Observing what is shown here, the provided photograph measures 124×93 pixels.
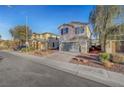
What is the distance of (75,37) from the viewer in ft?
82.3

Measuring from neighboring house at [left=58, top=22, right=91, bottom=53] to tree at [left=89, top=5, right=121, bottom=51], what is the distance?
441cm

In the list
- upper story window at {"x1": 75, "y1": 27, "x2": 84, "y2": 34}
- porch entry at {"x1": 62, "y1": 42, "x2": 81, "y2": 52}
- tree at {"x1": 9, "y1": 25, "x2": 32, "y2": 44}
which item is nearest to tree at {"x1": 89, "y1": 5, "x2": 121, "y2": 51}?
upper story window at {"x1": 75, "y1": 27, "x2": 84, "y2": 34}

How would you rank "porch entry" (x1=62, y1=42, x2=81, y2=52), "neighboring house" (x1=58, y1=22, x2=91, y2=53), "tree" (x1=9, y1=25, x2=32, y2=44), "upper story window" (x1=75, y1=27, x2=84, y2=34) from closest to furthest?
"neighboring house" (x1=58, y1=22, x2=91, y2=53) → "upper story window" (x1=75, y1=27, x2=84, y2=34) → "porch entry" (x1=62, y1=42, x2=81, y2=52) → "tree" (x1=9, y1=25, x2=32, y2=44)

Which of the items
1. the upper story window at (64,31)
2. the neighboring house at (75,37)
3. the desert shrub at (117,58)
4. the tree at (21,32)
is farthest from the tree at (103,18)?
the tree at (21,32)

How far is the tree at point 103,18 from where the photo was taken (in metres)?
18.2

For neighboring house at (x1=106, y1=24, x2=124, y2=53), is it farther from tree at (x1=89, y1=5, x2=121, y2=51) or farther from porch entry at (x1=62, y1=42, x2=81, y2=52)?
porch entry at (x1=62, y1=42, x2=81, y2=52)

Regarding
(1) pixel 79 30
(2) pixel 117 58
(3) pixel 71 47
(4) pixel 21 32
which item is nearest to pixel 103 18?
(1) pixel 79 30

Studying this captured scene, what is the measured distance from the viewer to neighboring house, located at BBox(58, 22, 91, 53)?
2398cm

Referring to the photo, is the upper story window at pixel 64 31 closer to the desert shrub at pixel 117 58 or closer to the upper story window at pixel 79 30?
the upper story window at pixel 79 30
